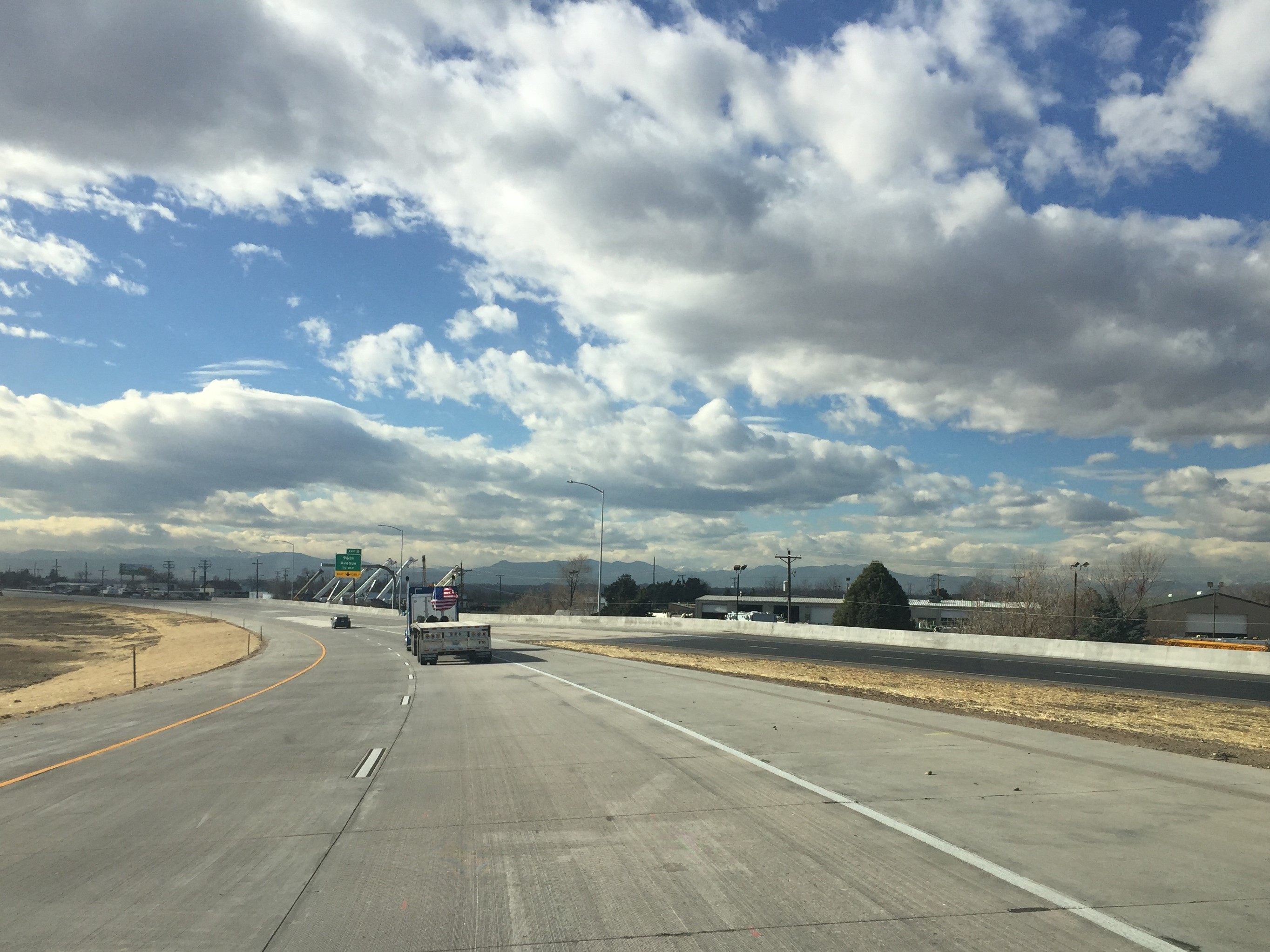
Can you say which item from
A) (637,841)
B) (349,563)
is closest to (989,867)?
(637,841)

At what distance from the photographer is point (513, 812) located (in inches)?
337

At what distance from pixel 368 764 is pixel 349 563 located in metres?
97.5

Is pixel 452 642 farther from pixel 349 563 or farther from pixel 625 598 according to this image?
pixel 625 598

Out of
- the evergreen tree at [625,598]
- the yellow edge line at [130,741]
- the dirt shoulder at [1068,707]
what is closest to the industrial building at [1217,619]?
the evergreen tree at [625,598]

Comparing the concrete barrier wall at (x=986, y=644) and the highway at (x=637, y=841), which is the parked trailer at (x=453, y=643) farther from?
the concrete barrier wall at (x=986, y=644)

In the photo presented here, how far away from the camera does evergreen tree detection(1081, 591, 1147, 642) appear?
2537 inches

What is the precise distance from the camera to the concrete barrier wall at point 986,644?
111 feet

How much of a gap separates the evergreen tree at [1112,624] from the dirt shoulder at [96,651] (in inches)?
2234

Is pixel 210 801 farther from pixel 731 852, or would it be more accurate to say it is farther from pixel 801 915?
pixel 801 915

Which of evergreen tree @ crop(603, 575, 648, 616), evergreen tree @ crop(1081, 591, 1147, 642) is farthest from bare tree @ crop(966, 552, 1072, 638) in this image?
evergreen tree @ crop(603, 575, 648, 616)

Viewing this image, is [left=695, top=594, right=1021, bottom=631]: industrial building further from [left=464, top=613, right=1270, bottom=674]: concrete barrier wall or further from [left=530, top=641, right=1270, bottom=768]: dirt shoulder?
[left=530, top=641, right=1270, bottom=768]: dirt shoulder

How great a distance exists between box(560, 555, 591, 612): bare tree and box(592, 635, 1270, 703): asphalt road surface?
313 feet

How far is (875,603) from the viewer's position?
242ft

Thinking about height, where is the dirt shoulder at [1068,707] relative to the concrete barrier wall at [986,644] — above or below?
above
